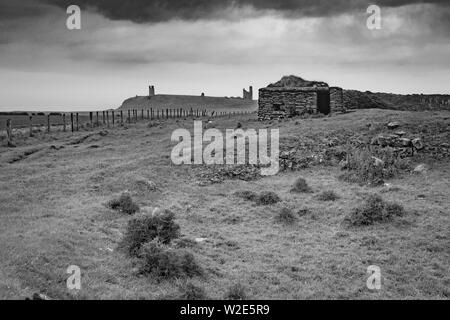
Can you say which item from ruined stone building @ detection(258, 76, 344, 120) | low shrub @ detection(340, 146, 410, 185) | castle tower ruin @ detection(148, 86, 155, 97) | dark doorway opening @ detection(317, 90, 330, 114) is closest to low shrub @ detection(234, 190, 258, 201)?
low shrub @ detection(340, 146, 410, 185)

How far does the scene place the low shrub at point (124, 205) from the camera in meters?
11.5

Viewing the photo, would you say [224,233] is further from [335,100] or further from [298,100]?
[335,100]

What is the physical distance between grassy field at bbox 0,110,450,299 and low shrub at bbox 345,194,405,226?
0.75 ft

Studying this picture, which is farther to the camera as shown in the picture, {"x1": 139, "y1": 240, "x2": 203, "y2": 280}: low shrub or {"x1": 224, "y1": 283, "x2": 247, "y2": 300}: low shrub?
{"x1": 139, "y1": 240, "x2": 203, "y2": 280}: low shrub

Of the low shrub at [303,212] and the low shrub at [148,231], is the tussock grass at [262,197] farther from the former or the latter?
the low shrub at [148,231]

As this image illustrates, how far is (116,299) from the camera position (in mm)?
6789

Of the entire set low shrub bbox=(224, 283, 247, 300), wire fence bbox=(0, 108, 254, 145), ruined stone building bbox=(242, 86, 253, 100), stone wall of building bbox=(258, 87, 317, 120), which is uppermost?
ruined stone building bbox=(242, 86, 253, 100)

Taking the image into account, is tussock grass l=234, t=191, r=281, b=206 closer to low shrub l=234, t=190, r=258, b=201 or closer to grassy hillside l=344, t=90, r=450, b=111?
low shrub l=234, t=190, r=258, b=201

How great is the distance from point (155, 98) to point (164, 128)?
56188 millimetres

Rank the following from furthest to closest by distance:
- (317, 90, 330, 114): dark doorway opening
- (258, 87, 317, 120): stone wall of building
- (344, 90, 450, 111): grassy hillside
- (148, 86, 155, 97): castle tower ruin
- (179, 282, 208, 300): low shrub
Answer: (148, 86, 155, 97): castle tower ruin, (344, 90, 450, 111): grassy hillside, (317, 90, 330, 114): dark doorway opening, (258, 87, 317, 120): stone wall of building, (179, 282, 208, 300): low shrub

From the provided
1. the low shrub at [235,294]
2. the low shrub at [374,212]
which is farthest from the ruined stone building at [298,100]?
the low shrub at [235,294]

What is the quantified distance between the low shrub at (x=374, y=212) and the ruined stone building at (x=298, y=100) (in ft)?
55.0

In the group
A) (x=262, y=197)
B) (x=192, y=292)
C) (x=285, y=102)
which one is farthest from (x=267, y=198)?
(x=285, y=102)

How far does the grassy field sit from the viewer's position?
24.6 feet
